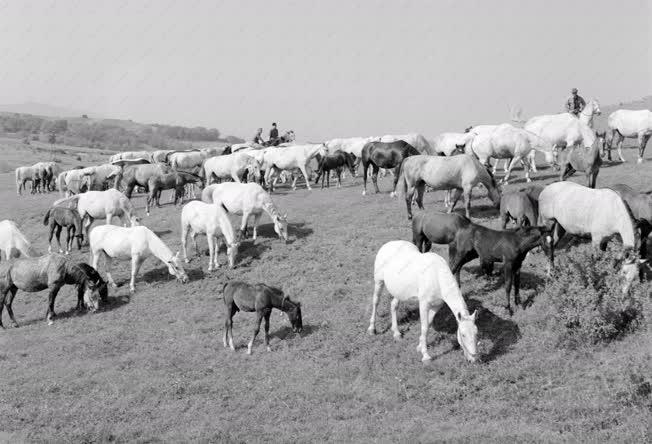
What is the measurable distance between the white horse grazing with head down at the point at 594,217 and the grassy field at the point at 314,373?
3.99ft

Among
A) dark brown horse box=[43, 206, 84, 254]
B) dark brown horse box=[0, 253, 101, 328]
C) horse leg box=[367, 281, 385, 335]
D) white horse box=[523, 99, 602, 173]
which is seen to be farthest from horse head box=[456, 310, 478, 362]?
white horse box=[523, 99, 602, 173]

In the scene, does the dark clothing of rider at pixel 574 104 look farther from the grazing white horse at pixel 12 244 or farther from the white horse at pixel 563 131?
the grazing white horse at pixel 12 244

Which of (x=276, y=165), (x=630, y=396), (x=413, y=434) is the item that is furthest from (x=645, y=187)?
(x=276, y=165)

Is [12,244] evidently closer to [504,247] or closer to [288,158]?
[288,158]

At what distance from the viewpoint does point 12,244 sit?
20672 millimetres

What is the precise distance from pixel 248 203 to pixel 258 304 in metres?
8.36

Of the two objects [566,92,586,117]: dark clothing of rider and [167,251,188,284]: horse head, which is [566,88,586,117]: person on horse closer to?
[566,92,586,117]: dark clothing of rider

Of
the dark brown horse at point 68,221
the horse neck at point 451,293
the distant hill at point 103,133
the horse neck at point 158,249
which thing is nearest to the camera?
the horse neck at point 451,293

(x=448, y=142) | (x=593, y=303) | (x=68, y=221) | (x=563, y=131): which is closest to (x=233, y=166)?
(x=68, y=221)

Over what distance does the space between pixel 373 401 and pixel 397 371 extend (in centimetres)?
108

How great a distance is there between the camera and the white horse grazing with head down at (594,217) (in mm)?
12418

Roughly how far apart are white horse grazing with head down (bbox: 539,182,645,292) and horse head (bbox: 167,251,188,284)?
10.2m

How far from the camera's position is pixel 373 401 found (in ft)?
33.4

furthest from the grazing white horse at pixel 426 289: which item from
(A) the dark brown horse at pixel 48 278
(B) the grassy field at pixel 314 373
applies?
(A) the dark brown horse at pixel 48 278
